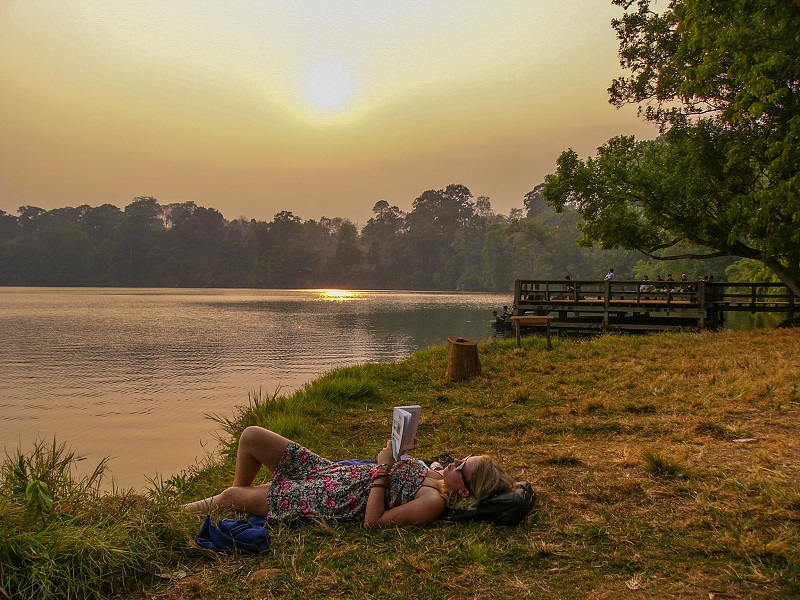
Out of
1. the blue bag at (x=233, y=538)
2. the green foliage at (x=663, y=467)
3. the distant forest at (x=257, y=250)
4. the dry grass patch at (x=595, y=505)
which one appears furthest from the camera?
the distant forest at (x=257, y=250)

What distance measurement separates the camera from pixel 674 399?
880 cm

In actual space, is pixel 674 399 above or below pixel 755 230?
below

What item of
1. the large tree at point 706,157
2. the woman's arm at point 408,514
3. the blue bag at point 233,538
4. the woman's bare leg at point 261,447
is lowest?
the blue bag at point 233,538

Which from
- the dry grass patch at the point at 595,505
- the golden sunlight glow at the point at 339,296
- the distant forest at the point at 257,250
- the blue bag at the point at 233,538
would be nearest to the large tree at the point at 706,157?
the dry grass patch at the point at 595,505

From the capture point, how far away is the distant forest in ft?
475

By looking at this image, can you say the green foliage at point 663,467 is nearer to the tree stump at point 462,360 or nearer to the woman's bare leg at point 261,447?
the woman's bare leg at point 261,447

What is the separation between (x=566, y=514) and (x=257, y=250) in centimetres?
15837

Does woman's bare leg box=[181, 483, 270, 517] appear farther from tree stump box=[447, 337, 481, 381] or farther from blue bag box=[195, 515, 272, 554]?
tree stump box=[447, 337, 481, 381]

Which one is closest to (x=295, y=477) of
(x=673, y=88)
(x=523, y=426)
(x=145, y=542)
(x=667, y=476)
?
(x=145, y=542)

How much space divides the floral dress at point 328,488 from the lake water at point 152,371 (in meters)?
5.16

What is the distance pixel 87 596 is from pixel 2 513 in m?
0.77

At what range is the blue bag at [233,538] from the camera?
4.13 metres

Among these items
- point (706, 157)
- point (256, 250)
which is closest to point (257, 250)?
point (256, 250)

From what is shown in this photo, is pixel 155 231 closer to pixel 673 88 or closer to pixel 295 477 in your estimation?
pixel 673 88
